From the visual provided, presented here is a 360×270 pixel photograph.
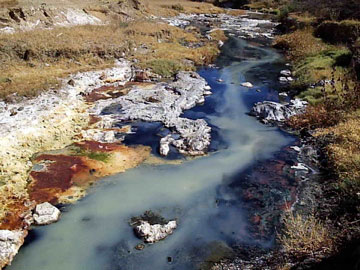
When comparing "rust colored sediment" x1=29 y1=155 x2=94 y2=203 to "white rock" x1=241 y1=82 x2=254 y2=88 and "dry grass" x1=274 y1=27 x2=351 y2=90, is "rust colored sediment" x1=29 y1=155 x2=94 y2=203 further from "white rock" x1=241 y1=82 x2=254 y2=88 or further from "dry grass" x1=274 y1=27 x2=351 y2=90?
"white rock" x1=241 y1=82 x2=254 y2=88

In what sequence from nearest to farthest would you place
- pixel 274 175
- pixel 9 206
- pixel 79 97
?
pixel 9 206 → pixel 274 175 → pixel 79 97

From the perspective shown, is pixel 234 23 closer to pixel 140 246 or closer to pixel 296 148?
pixel 296 148

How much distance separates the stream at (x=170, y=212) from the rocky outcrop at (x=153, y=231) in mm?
173

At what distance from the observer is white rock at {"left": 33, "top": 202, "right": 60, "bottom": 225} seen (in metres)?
10.8

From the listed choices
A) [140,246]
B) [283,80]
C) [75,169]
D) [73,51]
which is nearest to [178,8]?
[73,51]

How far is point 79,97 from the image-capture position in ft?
64.6

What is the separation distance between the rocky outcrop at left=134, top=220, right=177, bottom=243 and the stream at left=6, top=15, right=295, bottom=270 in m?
0.17

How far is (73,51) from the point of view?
80.0 ft

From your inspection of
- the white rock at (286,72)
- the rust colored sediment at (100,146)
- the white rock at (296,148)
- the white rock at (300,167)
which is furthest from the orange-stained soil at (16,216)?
A: the white rock at (286,72)

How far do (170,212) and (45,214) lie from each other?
3.98 metres

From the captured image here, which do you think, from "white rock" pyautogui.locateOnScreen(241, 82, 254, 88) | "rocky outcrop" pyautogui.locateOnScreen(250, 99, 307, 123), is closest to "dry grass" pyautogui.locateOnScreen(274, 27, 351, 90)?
"rocky outcrop" pyautogui.locateOnScreen(250, 99, 307, 123)

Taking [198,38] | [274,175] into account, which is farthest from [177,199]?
[198,38]

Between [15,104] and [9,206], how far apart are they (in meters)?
7.73

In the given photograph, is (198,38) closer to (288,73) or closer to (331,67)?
(288,73)
